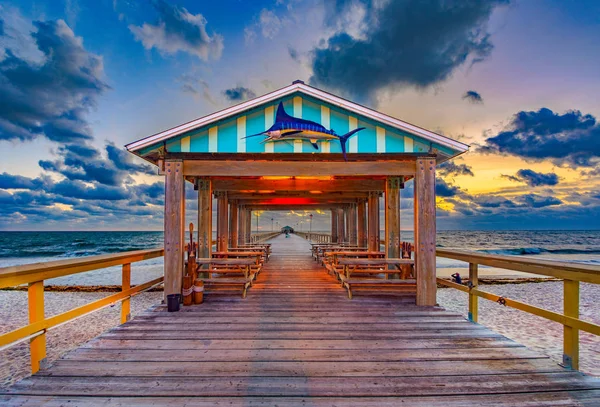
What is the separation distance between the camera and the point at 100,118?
15.8 m

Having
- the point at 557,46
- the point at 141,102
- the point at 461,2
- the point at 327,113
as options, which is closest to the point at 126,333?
the point at 327,113

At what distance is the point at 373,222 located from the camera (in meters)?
11.8

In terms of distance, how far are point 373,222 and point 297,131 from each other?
23.1 feet

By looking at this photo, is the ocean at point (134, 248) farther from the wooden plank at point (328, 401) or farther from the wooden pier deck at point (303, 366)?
the wooden plank at point (328, 401)

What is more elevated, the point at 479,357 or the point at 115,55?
the point at 115,55

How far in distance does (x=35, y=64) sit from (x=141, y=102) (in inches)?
230

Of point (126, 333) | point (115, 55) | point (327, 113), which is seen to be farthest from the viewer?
point (115, 55)

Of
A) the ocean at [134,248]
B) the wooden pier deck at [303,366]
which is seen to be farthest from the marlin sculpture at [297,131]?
the ocean at [134,248]

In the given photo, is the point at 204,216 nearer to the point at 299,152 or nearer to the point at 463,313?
the point at 299,152

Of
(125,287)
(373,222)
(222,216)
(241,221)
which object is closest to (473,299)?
(125,287)

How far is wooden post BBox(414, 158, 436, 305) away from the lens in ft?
18.8

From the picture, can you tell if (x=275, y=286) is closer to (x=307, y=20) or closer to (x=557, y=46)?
(x=307, y=20)

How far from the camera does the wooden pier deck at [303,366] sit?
2604 millimetres

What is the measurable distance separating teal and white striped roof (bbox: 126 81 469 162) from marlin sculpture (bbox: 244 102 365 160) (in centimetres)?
12
